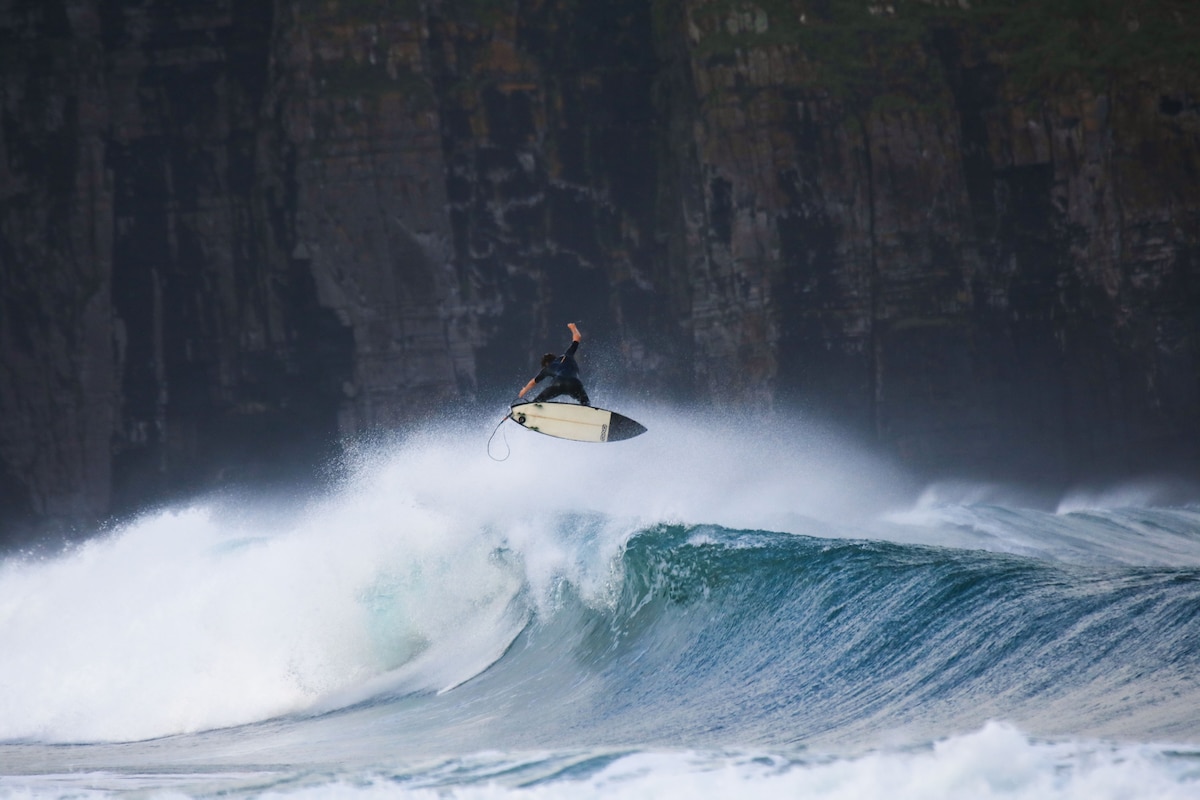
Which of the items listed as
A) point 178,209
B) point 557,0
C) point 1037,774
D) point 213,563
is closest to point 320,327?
point 178,209

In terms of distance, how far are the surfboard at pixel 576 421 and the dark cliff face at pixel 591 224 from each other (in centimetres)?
1538

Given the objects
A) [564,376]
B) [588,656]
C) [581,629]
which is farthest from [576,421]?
[588,656]

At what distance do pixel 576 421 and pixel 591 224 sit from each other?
17669mm

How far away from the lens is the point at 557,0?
3325 centimetres

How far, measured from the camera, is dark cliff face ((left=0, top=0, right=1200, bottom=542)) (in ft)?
107

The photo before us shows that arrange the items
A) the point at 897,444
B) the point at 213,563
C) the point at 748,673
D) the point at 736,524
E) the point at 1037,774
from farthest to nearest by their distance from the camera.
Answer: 1. the point at 897,444
2. the point at 736,524
3. the point at 213,563
4. the point at 748,673
5. the point at 1037,774

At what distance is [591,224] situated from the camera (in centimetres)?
3359

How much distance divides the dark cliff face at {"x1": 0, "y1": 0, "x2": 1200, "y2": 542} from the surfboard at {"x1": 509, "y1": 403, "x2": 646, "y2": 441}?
1538cm

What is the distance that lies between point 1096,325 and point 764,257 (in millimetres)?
8921

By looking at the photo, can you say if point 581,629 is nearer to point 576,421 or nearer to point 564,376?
point 564,376

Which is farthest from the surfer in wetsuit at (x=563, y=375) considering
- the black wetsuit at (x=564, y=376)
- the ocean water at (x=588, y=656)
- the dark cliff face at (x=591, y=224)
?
the dark cliff face at (x=591, y=224)

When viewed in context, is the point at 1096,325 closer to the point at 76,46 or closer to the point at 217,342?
the point at 217,342

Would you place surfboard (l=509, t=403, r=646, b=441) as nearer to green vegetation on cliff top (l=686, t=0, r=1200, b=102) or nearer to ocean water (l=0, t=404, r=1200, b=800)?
ocean water (l=0, t=404, r=1200, b=800)

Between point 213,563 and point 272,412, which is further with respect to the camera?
point 272,412
